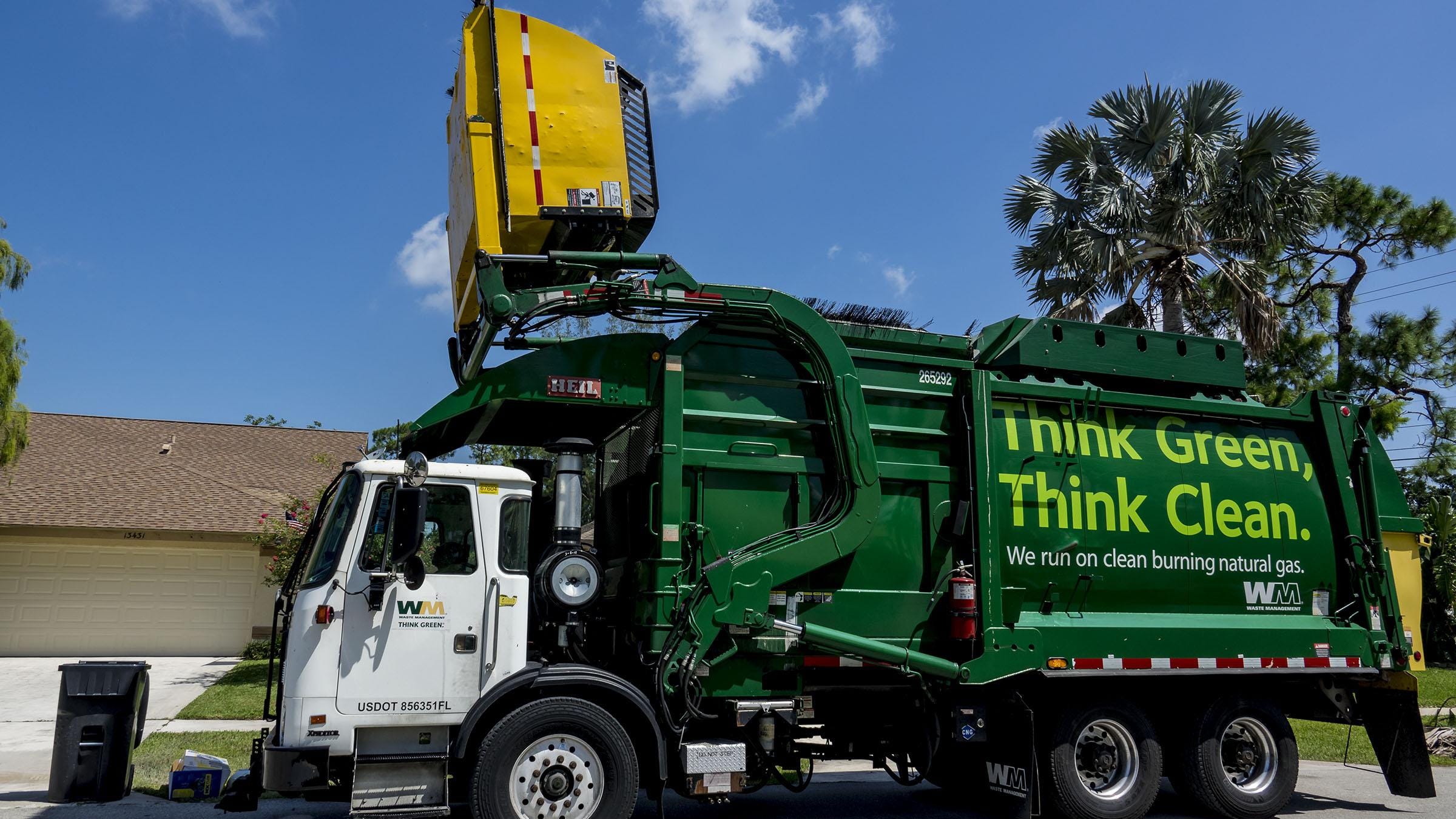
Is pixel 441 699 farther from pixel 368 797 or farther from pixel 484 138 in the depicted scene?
pixel 484 138

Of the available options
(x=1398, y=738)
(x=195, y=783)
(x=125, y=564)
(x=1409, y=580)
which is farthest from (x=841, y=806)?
(x=125, y=564)

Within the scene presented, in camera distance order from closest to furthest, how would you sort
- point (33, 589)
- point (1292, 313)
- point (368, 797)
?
point (368, 797), point (33, 589), point (1292, 313)

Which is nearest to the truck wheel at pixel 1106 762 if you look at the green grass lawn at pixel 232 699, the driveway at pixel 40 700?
the green grass lawn at pixel 232 699

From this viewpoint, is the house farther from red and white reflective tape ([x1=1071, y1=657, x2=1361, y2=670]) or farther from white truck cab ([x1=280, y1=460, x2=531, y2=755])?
red and white reflective tape ([x1=1071, y1=657, x2=1361, y2=670])

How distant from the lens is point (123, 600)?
67.2 ft

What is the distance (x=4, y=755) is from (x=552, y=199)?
7.86m

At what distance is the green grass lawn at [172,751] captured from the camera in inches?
347

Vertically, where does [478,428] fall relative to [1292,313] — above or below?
below

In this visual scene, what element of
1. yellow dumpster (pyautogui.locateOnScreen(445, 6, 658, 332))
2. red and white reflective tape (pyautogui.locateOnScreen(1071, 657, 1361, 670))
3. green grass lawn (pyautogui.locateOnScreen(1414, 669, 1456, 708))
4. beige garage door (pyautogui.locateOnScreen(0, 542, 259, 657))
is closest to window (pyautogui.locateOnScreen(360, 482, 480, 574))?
yellow dumpster (pyautogui.locateOnScreen(445, 6, 658, 332))

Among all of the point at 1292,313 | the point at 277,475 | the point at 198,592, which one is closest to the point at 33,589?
the point at 198,592

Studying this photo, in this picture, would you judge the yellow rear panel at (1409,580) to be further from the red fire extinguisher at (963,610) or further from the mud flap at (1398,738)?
the red fire extinguisher at (963,610)

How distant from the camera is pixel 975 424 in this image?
24.8 ft

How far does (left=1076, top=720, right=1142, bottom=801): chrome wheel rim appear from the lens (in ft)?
25.3

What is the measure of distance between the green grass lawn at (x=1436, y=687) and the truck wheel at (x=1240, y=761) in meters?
7.94
